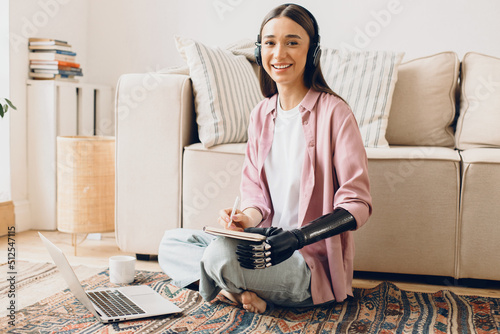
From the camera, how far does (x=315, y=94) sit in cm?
171

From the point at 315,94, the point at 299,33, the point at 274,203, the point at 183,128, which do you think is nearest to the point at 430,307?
the point at 274,203

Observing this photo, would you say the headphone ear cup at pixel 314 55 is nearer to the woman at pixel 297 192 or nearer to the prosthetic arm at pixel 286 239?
the woman at pixel 297 192

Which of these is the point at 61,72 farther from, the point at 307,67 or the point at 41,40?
the point at 307,67

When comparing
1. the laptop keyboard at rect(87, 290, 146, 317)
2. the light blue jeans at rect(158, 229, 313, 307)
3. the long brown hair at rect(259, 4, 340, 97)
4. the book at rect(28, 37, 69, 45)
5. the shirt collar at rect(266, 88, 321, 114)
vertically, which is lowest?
the laptop keyboard at rect(87, 290, 146, 317)

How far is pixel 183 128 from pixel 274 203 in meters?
0.61

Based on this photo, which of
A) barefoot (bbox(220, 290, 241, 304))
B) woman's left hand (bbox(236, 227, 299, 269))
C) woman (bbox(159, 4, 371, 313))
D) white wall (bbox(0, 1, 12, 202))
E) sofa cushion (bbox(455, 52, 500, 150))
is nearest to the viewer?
woman's left hand (bbox(236, 227, 299, 269))

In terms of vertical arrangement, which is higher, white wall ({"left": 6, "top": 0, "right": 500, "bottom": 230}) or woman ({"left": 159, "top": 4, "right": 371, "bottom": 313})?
white wall ({"left": 6, "top": 0, "right": 500, "bottom": 230})

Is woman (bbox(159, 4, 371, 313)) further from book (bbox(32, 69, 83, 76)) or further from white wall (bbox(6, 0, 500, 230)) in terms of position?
book (bbox(32, 69, 83, 76))

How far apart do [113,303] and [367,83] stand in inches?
54.8

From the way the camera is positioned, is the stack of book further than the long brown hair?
Yes

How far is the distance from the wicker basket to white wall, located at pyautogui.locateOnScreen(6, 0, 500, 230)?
53 centimetres

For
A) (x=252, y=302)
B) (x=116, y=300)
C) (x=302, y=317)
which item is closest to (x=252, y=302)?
(x=252, y=302)

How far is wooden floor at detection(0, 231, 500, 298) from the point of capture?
2.01 m

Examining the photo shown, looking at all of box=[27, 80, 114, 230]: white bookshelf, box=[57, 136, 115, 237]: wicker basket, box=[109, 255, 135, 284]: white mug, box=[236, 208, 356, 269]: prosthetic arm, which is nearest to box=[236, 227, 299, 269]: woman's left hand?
box=[236, 208, 356, 269]: prosthetic arm
